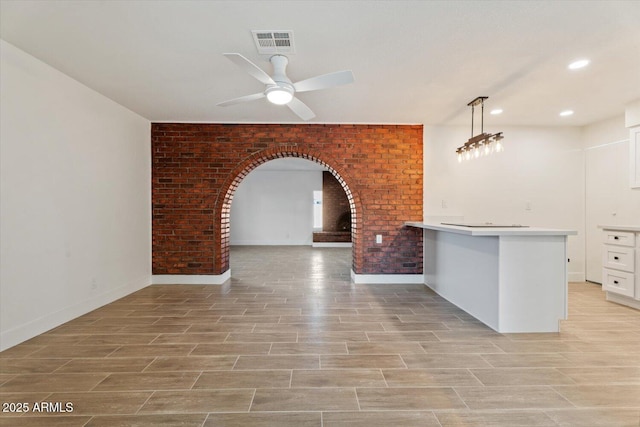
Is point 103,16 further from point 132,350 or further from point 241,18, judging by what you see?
point 132,350

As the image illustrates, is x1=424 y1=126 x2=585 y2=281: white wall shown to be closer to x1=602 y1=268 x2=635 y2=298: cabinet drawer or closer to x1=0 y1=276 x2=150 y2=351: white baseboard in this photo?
x1=602 y1=268 x2=635 y2=298: cabinet drawer

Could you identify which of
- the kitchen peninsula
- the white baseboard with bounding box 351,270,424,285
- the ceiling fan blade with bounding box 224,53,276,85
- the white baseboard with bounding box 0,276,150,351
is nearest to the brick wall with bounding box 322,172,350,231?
the white baseboard with bounding box 351,270,424,285

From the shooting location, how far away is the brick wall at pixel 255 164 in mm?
4613

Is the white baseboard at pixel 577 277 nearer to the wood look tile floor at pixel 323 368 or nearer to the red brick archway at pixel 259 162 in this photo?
the wood look tile floor at pixel 323 368

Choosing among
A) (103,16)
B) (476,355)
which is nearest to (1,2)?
(103,16)

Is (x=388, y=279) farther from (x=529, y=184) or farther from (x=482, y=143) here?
(x=529, y=184)

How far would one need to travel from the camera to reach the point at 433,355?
230 cm

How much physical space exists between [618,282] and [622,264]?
0.22 metres

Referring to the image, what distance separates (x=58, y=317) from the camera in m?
2.93

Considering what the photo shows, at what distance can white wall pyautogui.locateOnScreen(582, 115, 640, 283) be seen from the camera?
13.7 feet

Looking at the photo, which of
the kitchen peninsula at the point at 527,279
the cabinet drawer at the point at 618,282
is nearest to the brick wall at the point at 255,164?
the kitchen peninsula at the point at 527,279

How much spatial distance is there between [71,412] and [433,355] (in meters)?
2.30

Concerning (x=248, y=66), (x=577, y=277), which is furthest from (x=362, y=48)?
(x=577, y=277)

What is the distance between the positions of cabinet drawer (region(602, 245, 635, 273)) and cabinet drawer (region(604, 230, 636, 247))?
56 millimetres
